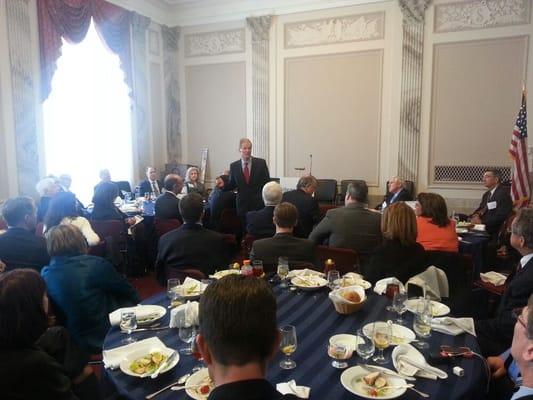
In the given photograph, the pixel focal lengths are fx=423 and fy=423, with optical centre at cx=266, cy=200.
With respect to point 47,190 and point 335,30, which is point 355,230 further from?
point 335,30

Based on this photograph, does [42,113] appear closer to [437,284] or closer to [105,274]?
[105,274]

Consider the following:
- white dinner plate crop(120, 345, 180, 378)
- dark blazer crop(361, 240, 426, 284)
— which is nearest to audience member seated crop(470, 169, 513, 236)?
dark blazer crop(361, 240, 426, 284)

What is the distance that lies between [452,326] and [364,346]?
600mm

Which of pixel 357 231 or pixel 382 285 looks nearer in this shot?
pixel 382 285

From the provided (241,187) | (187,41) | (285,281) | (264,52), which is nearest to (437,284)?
(285,281)

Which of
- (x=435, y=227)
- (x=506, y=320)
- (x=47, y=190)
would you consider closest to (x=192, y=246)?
(x=435, y=227)

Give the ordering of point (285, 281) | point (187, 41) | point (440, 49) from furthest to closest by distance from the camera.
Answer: point (187, 41) < point (440, 49) < point (285, 281)

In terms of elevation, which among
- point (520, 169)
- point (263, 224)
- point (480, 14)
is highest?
point (480, 14)

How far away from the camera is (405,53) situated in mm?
7477

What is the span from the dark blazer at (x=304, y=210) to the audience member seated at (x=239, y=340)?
11.6 feet

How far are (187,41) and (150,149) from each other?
8.33 ft

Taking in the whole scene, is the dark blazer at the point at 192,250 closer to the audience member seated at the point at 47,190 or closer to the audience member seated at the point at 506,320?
the audience member seated at the point at 506,320

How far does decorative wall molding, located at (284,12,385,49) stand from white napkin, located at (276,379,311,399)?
24.1 feet

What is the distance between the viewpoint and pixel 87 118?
24.9ft
